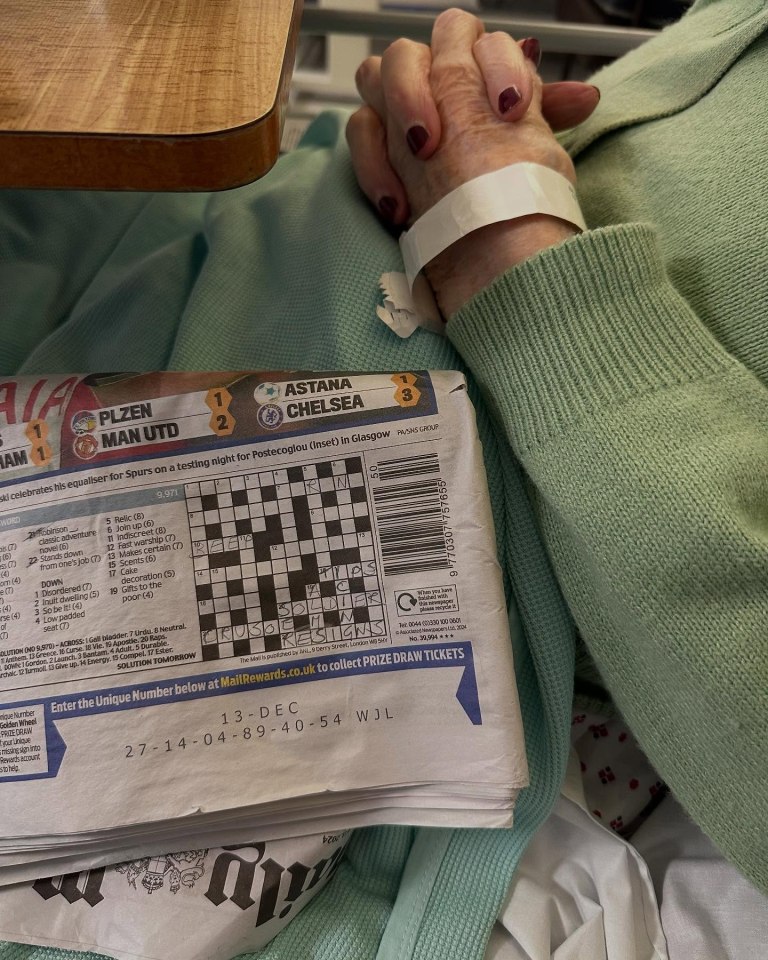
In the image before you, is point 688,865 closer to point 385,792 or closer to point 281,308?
point 385,792

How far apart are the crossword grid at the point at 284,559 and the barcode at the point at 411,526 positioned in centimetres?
1

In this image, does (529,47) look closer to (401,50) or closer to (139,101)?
(401,50)

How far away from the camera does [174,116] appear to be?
1.10 ft

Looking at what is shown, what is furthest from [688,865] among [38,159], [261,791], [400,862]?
[38,159]

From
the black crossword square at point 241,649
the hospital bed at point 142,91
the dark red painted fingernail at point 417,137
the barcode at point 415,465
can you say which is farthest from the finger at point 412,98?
the black crossword square at point 241,649

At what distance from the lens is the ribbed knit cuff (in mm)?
459

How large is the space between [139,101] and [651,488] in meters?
0.33

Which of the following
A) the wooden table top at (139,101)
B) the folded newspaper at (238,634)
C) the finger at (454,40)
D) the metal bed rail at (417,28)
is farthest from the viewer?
the metal bed rail at (417,28)

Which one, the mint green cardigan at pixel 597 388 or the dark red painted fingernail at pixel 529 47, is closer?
the mint green cardigan at pixel 597 388

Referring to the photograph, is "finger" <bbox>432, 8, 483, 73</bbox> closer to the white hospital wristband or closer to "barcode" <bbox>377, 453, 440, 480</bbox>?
the white hospital wristband

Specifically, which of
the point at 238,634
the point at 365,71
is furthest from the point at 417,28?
the point at 238,634

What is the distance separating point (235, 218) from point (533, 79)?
0.90 feet

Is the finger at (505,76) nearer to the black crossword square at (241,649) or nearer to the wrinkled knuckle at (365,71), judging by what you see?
the wrinkled knuckle at (365,71)

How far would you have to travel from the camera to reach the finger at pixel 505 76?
529 millimetres
